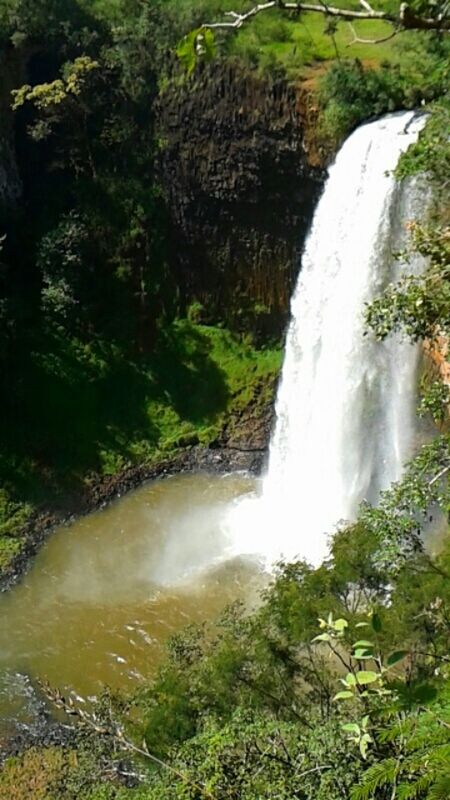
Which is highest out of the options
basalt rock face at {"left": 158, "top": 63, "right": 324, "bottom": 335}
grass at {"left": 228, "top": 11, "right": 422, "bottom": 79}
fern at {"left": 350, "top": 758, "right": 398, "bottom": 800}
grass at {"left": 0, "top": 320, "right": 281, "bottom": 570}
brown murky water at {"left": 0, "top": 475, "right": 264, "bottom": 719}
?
grass at {"left": 228, "top": 11, "right": 422, "bottom": 79}

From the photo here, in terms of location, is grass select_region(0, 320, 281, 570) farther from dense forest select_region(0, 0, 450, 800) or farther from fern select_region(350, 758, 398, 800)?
fern select_region(350, 758, 398, 800)

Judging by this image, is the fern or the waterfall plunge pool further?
the waterfall plunge pool

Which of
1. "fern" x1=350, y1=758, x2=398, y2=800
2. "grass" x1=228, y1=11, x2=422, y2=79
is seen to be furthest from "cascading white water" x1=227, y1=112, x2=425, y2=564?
"fern" x1=350, y1=758, x2=398, y2=800

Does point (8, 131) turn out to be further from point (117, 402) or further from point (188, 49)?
point (188, 49)

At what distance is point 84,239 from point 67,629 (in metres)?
10.0

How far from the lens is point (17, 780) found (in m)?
11.2

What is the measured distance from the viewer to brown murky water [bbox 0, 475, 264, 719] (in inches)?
528

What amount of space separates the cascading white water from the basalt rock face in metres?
1.35

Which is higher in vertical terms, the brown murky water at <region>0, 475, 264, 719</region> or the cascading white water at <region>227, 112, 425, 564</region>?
the cascading white water at <region>227, 112, 425, 564</region>

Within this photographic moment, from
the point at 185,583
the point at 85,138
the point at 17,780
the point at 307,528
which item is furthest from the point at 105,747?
the point at 85,138

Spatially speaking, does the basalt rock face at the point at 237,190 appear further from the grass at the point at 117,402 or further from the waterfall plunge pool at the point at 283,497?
A: the waterfall plunge pool at the point at 283,497

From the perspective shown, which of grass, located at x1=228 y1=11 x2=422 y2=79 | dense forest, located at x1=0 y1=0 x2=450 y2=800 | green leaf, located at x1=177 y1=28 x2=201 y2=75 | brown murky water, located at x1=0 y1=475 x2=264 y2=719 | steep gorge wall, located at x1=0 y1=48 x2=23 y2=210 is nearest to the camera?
green leaf, located at x1=177 y1=28 x2=201 y2=75

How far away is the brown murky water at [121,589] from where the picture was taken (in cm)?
1342

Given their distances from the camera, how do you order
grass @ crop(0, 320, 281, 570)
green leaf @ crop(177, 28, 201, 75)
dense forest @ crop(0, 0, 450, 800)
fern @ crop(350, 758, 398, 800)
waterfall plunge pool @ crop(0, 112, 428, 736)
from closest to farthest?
green leaf @ crop(177, 28, 201, 75)
fern @ crop(350, 758, 398, 800)
waterfall plunge pool @ crop(0, 112, 428, 736)
dense forest @ crop(0, 0, 450, 800)
grass @ crop(0, 320, 281, 570)
